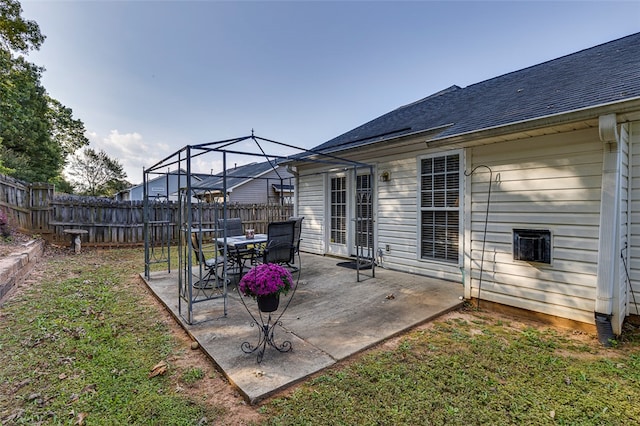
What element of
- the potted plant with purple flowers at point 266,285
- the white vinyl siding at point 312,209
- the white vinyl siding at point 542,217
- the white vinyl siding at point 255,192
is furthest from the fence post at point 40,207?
the white vinyl siding at point 542,217

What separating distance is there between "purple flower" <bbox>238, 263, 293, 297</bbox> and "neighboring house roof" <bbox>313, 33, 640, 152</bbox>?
2908 mm

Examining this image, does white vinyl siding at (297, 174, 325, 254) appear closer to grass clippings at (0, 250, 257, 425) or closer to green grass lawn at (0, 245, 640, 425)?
grass clippings at (0, 250, 257, 425)

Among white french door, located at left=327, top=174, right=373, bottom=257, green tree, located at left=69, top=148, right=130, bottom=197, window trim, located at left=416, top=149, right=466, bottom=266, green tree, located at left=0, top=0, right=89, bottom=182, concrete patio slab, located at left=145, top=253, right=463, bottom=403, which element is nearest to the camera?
concrete patio slab, located at left=145, top=253, right=463, bottom=403

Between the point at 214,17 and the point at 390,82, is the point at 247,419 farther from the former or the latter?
Result: the point at 390,82

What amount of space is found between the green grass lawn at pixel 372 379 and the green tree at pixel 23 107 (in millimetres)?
13165

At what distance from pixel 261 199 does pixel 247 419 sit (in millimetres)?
16697

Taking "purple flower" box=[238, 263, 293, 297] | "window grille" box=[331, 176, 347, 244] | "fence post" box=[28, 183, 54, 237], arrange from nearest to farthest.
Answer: "purple flower" box=[238, 263, 293, 297] < "window grille" box=[331, 176, 347, 244] < "fence post" box=[28, 183, 54, 237]

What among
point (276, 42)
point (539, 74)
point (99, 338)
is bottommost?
point (99, 338)

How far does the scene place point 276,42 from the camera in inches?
380

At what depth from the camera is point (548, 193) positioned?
3377mm

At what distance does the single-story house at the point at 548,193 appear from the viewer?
2.93m

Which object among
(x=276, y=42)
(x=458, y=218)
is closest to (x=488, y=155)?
(x=458, y=218)

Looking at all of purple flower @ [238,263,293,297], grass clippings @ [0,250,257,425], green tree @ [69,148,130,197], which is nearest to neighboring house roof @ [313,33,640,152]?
→ purple flower @ [238,263,293,297]

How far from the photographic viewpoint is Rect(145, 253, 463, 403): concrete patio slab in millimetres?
2404
